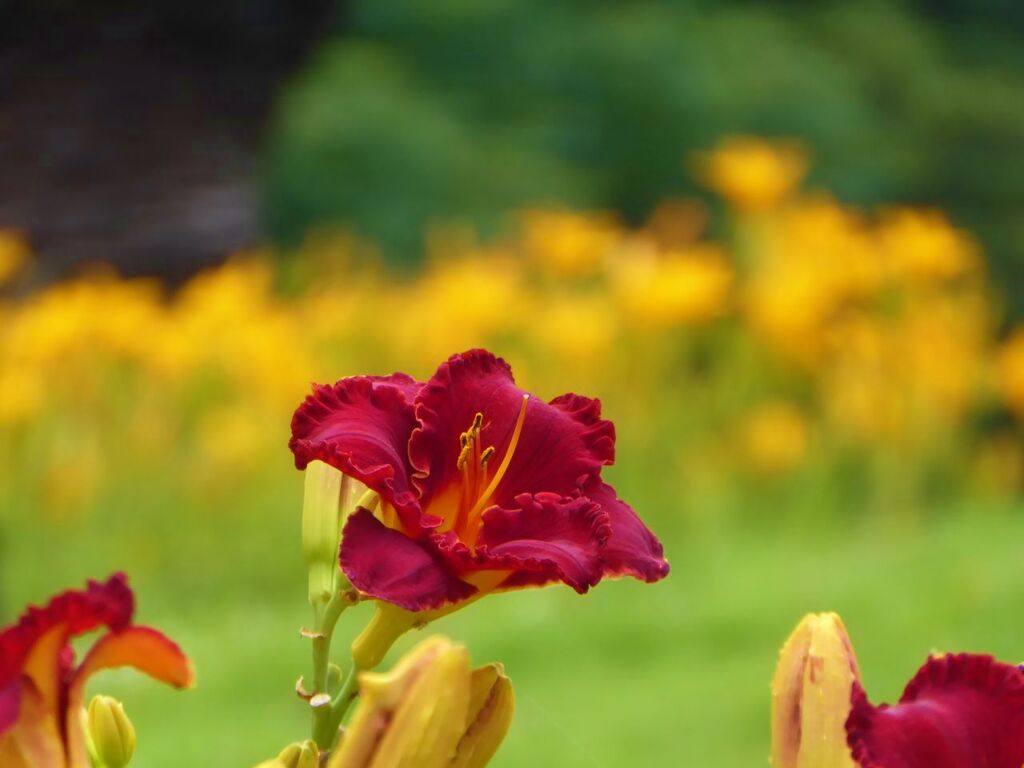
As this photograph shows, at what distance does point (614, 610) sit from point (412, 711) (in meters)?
2.79

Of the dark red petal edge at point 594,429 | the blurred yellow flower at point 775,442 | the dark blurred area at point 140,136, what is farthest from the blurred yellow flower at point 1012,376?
the dark red petal edge at point 594,429

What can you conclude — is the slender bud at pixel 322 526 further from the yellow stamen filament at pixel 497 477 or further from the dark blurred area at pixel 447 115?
the dark blurred area at pixel 447 115

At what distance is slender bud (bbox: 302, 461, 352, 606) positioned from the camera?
1.90 feet

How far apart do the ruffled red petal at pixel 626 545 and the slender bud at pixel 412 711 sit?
0.12 m

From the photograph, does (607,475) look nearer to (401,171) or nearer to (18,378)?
(18,378)

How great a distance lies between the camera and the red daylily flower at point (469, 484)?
0.52 metres

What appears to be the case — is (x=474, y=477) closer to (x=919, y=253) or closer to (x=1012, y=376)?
(x=919, y=253)

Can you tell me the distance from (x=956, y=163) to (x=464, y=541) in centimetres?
551

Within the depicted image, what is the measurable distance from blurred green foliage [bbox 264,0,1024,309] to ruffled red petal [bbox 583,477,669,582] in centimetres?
506

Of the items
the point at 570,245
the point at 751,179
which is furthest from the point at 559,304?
the point at 751,179

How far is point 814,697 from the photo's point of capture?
0.53 meters

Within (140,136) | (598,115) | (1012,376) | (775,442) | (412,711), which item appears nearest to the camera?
(412,711)

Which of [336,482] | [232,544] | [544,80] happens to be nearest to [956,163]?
[544,80]

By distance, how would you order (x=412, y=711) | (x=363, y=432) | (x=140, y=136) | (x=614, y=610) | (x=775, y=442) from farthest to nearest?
(x=140, y=136)
(x=775, y=442)
(x=614, y=610)
(x=363, y=432)
(x=412, y=711)
